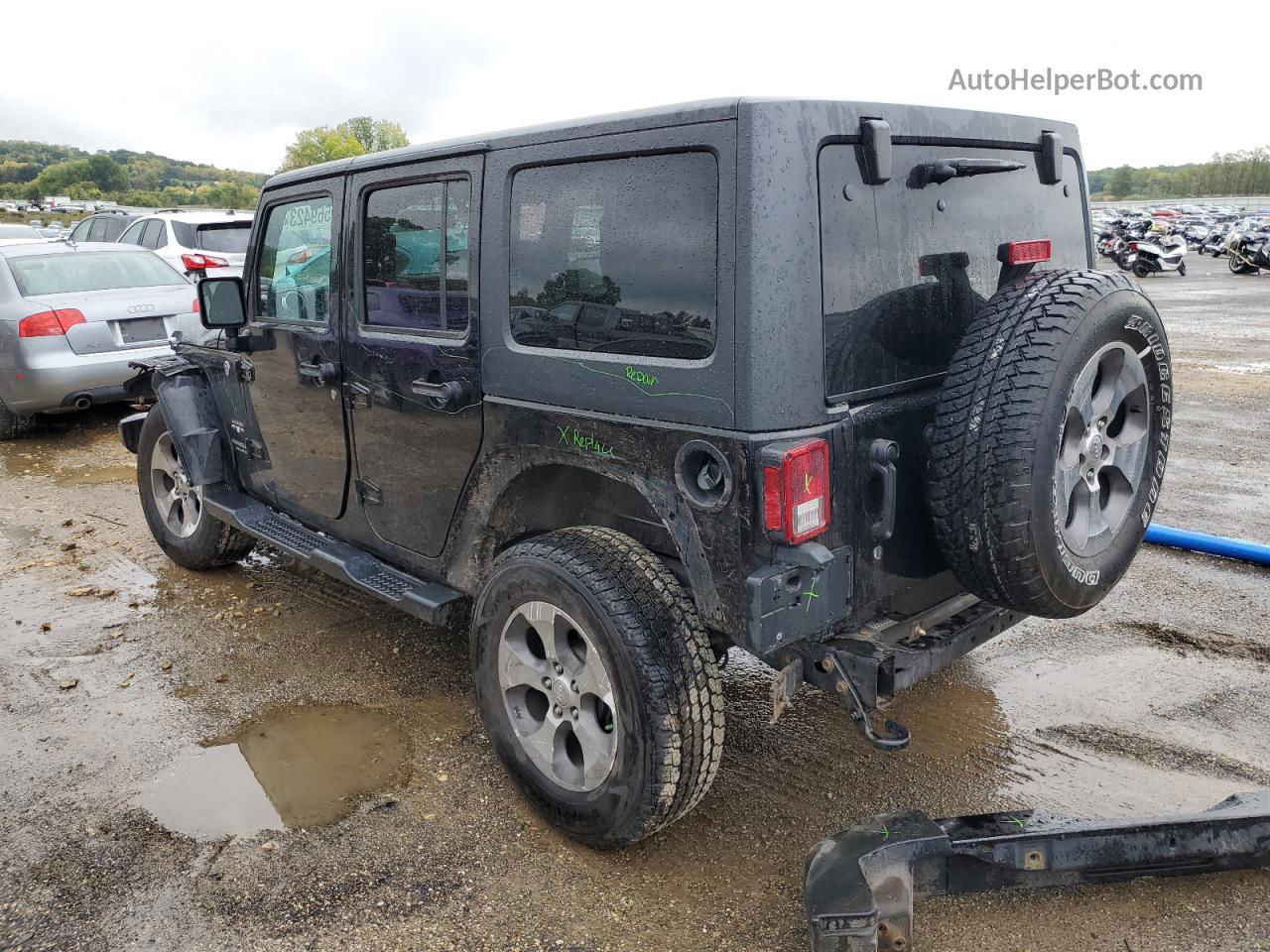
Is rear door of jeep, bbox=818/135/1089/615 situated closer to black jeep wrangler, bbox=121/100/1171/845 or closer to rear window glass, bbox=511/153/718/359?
black jeep wrangler, bbox=121/100/1171/845

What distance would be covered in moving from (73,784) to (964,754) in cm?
301

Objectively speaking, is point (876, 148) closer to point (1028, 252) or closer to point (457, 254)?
point (1028, 252)

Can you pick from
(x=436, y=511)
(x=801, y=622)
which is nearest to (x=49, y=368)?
(x=436, y=511)

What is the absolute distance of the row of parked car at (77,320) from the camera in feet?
24.4

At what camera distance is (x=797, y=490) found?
2326 millimetres

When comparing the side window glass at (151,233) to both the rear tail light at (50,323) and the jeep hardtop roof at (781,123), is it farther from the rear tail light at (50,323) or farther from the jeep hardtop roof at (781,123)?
the jeep hardtop roof at (781,123)

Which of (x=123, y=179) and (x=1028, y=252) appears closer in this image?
(x=1028, y=252)

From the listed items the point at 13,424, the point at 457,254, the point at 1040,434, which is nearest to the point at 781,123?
the point at 1040,434

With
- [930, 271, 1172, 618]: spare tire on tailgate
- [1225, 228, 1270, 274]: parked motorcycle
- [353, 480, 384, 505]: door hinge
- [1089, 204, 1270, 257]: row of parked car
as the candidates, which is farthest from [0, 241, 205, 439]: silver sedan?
[1089, 204, 1270, 257]: row of parked car

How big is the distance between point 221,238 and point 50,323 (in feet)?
17.1

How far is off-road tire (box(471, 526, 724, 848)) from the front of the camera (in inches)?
100

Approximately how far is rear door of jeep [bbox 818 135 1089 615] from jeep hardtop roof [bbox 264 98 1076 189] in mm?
41

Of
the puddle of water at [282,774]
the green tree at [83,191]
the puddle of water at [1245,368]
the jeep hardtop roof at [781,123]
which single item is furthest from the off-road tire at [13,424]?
the green tree at [83,191]

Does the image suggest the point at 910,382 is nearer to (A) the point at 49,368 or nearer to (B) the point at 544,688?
(B) the point at 544,688
